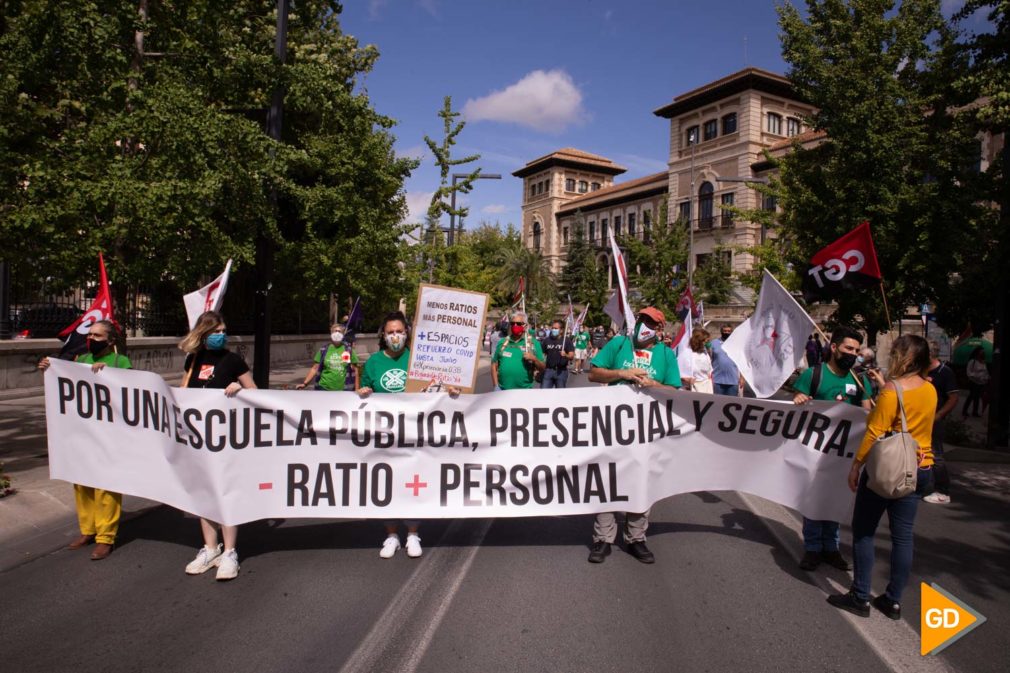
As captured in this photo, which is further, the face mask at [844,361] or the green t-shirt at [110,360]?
the green t-shirt at [110,360]

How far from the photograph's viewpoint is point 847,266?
661cm

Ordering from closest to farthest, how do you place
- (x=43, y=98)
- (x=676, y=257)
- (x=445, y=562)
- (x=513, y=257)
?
(x=445, y=562) < (x=43, y=98) < (x=676, y=257) < (x=513, y=257)

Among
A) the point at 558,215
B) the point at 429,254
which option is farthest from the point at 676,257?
the point at 558,215

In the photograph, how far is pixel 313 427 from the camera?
545 centimetres

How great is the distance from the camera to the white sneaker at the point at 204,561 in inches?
201

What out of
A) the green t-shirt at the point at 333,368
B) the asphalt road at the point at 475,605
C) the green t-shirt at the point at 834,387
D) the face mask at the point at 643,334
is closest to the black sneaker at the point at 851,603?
the asphalt road at the point at 475,605

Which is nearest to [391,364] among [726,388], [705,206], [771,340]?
[771,340]

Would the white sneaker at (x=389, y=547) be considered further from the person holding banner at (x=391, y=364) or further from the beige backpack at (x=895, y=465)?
the beige backpack at (x=895, y=465)

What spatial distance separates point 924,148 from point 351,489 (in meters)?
12.1

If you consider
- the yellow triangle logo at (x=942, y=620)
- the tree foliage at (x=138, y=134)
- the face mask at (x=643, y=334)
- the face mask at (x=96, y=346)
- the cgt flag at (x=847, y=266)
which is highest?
the tree foliage at (x=138, y=134)

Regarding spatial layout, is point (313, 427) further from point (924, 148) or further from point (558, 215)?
point (558, 215)

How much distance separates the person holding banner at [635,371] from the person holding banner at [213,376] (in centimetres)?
264

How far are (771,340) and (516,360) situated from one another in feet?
10.9

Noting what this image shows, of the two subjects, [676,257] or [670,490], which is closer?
[670,490]
